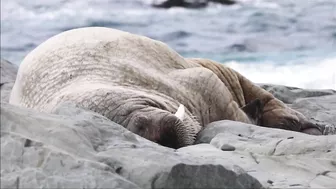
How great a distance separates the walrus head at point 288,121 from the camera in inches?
220

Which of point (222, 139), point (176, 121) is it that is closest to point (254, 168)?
point (222, 139)

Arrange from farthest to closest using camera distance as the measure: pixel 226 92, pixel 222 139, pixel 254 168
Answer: pixel 226 92 < pixel 222 139 < pixel 254 168

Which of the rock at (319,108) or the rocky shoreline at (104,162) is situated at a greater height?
the rocky shoreline at (104,162)

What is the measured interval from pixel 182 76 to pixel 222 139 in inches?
70.2

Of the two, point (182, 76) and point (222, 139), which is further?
point (182, 76)

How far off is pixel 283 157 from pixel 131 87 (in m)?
1.74

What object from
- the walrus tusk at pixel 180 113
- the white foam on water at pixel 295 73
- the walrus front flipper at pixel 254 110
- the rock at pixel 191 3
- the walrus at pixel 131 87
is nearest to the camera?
the walrus at pixel 131 87

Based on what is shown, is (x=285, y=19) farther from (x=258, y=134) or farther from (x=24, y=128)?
(x=24, y=128)

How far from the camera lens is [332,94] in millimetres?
6836

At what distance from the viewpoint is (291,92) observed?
6941mm

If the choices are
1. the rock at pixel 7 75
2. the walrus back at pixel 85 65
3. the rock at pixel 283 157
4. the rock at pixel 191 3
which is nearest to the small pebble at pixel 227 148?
the rock at pixel 283 157

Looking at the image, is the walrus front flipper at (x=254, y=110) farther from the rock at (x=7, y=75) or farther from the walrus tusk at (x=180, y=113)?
the rock at (x=7, y=75)

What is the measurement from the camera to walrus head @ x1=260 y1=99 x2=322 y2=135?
559cm

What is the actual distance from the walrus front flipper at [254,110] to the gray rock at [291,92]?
1.32m
